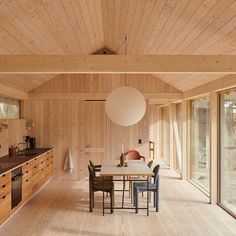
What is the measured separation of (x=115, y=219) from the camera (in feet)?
14.5

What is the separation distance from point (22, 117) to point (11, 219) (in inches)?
127

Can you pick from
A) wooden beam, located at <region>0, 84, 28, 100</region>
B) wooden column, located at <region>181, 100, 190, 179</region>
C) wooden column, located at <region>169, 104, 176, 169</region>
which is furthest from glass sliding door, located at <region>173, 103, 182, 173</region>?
wooden beam, located at <region>0, 84, 28, 100</region>

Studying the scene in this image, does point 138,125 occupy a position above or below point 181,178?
above

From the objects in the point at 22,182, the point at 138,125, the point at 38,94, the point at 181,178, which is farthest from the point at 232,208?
the point at 38,94

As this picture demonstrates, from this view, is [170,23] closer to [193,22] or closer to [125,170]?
[193,22]

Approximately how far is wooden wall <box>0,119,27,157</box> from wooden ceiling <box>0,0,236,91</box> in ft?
3.37

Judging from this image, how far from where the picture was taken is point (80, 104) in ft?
23.6

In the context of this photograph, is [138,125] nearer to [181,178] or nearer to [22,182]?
[181,178]

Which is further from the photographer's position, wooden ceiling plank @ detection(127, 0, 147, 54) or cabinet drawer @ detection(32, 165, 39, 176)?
cabinet drawer @ detection(32, 165, 39, 176)

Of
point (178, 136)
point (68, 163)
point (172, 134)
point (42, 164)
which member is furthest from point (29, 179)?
point (172, 134)

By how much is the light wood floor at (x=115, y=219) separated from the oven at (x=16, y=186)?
256 mm

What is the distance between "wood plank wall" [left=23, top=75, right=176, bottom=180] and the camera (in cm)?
720

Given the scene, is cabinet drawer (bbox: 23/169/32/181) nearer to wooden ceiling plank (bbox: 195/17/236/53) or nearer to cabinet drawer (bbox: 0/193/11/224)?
cabinet drawer (bbox: 0/193/11/224)

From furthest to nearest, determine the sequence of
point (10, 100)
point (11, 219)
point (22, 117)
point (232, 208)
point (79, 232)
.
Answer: point (22, 117), point (10, 100), point (232, 208), point (11, 219), point (79, 232)
